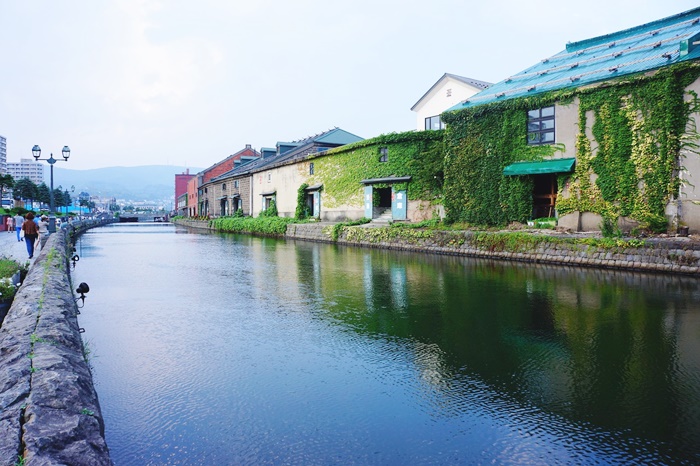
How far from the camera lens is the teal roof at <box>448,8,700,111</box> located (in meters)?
17.9

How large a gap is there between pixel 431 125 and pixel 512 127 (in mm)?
16149

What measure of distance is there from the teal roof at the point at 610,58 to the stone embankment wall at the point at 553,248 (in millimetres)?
7101

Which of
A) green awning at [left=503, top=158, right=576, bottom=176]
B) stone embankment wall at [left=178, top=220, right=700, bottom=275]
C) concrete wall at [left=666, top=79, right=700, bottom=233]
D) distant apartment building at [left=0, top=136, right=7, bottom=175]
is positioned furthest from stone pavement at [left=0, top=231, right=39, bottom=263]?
distant apartment building at [left=0, top=136, right=7, bottom=175]

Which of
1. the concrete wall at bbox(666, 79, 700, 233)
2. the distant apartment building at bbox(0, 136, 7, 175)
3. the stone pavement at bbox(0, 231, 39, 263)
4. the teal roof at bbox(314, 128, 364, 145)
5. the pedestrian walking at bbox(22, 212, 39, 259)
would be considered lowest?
the stone pavement at bbox(0, 231, 39, 263)

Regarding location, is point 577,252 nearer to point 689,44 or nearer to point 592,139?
point 592,139

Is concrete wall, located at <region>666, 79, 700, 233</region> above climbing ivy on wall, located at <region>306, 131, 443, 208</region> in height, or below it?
below

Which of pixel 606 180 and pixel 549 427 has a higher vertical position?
pixel 606 180

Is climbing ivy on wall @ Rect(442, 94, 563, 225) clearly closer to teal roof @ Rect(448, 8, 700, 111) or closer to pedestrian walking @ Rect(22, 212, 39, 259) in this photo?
teal roof @ Rect(448, 8, 700, 111)

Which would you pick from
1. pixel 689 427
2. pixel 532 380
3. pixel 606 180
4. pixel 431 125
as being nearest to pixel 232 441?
pixel 532 380

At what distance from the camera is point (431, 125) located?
37469mm

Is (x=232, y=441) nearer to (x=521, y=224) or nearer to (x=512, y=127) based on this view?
(x=521, y=224)

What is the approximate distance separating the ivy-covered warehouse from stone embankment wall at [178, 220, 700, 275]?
7.11 ft

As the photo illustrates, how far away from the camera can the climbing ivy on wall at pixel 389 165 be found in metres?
28.4

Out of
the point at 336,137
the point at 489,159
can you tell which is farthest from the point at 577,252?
the point at 336,137
